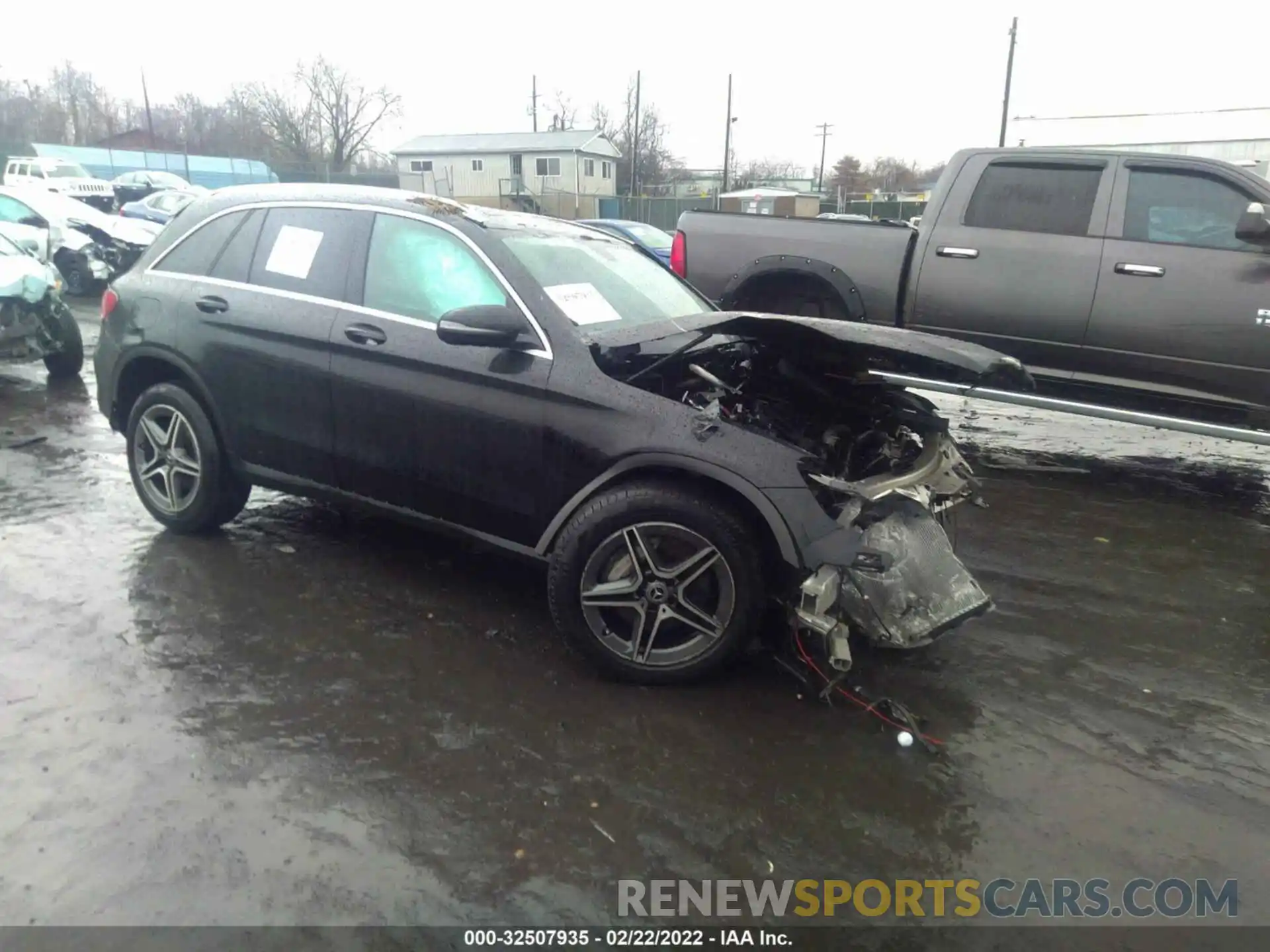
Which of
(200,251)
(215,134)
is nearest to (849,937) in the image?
(200,251)

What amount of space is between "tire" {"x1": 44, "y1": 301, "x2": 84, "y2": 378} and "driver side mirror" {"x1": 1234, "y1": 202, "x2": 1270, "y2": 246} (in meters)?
9.58

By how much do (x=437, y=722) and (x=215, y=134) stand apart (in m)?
75.4

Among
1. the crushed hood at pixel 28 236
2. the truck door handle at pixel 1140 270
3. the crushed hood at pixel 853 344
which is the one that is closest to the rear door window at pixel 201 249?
the crushed hood at pixel 853 344

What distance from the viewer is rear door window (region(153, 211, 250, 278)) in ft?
14.8

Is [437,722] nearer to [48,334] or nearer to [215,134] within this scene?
[48,334]

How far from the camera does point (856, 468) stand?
3617 millimetres

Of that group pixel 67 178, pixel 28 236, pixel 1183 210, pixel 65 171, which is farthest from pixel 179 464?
pixel 65 171

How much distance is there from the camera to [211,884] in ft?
7.93

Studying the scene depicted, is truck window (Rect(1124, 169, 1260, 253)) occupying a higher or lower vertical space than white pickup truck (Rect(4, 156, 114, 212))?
lower

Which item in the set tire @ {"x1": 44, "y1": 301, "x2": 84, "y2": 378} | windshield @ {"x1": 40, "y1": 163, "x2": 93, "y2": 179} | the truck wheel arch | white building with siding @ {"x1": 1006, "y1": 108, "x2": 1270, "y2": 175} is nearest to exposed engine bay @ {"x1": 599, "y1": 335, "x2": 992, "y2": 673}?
the truck wheel arch

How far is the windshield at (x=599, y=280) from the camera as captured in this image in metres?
3.87

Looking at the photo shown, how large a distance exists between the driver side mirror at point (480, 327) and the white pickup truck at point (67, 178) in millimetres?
30539

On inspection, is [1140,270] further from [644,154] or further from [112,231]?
[644,154]
